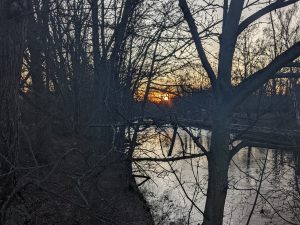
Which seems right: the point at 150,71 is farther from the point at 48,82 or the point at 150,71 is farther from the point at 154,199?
the point at 154,199

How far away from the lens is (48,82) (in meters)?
13.9

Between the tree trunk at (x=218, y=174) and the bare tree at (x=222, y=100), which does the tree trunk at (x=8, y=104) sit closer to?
the bare tree at (x=222, y=100)

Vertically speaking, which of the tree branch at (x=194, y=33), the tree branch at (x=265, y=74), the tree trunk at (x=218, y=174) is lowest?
the tree trunk at (x=218, y=174)

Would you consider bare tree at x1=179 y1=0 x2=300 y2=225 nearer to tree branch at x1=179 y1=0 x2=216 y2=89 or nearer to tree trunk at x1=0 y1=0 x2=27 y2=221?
tree branch at x1=179 y1=0 x2=216 y2=89

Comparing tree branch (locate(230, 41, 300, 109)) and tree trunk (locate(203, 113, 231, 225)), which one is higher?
tree branch (locate(230, 41, 300, 109))

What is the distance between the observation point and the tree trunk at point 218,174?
4.86 m

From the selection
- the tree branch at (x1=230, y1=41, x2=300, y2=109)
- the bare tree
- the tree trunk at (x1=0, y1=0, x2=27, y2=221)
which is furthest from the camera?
the bare tree

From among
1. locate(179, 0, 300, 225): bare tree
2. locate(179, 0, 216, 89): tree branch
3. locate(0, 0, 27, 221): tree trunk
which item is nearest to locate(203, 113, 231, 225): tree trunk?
locate(179, 0, 300, 225): bare tree

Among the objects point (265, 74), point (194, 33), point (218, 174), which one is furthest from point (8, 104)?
point (265, 74)

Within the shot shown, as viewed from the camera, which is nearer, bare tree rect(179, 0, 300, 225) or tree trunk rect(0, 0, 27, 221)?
tree trunk rect(0, 0, 27, 221)

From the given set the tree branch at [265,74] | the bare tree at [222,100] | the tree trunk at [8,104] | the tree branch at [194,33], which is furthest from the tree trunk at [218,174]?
the tree trunk at [8,104]

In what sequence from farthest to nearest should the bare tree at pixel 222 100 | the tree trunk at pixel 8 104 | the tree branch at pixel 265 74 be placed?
the bare tree at pixel 222 100, the tree branch at pixel 265 74, the tree trunk at pixel 8 104

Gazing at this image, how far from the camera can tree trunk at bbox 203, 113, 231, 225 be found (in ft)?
15.9

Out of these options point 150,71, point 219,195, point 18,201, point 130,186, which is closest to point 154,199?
point 130,186
